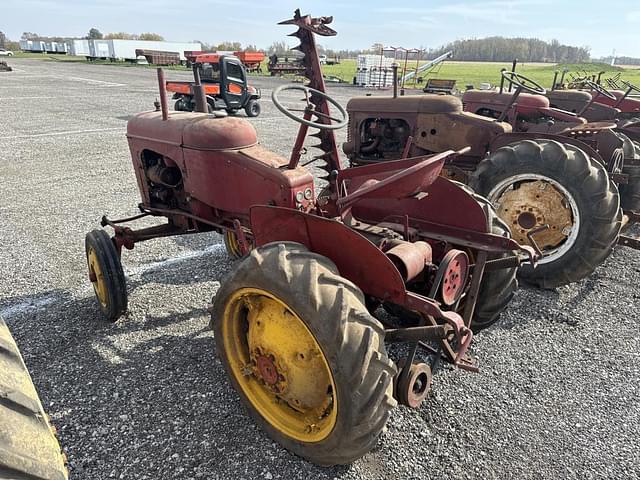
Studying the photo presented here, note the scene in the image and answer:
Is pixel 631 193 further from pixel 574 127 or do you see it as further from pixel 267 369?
pixel 267 369

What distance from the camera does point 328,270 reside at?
A: 6.02ft

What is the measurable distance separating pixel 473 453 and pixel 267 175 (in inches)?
70.4

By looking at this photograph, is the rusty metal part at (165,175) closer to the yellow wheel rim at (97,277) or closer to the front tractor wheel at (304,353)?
the yellow wheel rim at (97,277)

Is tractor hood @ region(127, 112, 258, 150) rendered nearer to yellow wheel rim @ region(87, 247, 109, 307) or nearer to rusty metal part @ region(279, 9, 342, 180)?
rusty metal part @ region(279, 9, 342, 180)

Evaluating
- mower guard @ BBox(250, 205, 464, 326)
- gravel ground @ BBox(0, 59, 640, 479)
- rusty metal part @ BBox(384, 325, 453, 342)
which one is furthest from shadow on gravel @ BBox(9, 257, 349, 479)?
mower guard @ BBox(250, 205, 464, 326)

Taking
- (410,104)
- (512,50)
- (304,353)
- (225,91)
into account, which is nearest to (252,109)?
(225,91)

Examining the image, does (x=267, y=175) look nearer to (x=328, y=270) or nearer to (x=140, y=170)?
(x=328, y=270)

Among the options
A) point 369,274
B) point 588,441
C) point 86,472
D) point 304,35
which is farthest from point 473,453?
point 304,35

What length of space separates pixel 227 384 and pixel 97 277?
50.0 inches

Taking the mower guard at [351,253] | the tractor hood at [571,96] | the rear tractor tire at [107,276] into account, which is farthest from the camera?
the tractor hood at [571,96]

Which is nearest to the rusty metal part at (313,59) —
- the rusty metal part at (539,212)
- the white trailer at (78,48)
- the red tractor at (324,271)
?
the red tractor at (324,271)

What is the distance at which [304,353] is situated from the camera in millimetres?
1987

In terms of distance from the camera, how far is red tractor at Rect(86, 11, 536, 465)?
1743mm

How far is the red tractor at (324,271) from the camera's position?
→ 174cm
